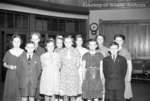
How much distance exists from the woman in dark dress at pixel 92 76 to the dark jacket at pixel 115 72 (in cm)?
32

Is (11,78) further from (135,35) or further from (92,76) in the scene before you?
(135,35)

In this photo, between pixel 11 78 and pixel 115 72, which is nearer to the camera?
pixel 115 72

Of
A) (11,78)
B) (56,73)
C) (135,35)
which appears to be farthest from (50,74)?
(135,35)

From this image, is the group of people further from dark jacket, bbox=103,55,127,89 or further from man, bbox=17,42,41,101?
dark jacket, bbox=103,55,127,89

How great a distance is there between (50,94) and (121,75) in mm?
1330

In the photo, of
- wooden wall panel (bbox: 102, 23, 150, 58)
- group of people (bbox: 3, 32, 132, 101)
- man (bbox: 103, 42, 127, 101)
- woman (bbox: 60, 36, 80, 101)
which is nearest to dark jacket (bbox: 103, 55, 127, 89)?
man (bbox: 103, 42, 127, 101)

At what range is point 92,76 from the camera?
4.11 m

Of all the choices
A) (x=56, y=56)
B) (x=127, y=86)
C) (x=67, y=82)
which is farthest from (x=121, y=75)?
(x=56, y=56)

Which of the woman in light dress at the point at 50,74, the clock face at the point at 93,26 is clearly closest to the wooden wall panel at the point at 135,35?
the clock face at the point at 93,26

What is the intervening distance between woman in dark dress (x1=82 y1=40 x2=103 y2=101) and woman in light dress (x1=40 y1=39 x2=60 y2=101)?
1.66 ft

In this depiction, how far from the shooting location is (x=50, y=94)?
4.18 m

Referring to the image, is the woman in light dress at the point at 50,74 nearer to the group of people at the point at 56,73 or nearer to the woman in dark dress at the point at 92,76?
the group of people at the point at 56,73

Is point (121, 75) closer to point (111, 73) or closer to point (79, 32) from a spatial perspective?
point (111, 73)

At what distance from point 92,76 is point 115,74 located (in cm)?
52
